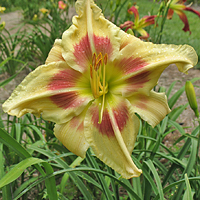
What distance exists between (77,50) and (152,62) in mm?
300

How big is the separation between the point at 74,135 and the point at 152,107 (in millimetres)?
316

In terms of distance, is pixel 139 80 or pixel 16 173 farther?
pixel 139 80

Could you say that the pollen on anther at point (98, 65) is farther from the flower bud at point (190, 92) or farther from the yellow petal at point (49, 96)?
the flower bud at point (190, 92)

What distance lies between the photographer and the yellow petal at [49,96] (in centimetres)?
75

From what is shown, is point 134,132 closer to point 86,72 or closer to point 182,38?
point 86,72

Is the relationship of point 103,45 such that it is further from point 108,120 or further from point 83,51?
point 108,120

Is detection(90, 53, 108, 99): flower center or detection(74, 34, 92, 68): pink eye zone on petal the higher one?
detection(74, 34, 92, 68): pink eye zone on petal

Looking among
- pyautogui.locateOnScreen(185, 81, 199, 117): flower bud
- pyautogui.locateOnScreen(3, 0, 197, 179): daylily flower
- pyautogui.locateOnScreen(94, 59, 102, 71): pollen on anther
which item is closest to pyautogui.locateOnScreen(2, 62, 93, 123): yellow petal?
pyautogui.locateOnScreen(3, 0, 197, 179): daylily flower

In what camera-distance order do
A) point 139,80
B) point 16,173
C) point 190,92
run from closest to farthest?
point 16,173 < point 139,80 < point 190,92

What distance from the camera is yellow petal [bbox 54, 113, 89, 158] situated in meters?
0.76

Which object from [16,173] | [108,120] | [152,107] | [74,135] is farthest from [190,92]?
[16,173]

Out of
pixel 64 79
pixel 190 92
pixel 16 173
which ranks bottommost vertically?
pixel 16 173

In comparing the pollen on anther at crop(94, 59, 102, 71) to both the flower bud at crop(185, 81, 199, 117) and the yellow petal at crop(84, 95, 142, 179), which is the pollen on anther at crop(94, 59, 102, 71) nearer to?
the yellow petal at crop(84, 95, 142, 179)

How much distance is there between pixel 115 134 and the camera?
0.73 meters
